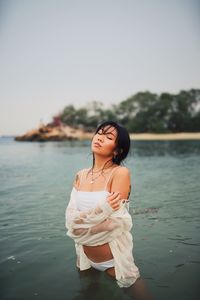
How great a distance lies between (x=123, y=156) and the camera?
309 centimetres

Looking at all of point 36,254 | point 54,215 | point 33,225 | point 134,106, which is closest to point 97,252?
point 36,254

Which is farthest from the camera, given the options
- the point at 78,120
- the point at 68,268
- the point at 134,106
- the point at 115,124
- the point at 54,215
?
the point at 78,120

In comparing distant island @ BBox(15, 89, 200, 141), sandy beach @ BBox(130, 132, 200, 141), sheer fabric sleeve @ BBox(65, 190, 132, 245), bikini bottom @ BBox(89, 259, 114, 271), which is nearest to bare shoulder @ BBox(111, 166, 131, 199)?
sheer fabric sleeve @ BBox(65, 190, 132, 245)

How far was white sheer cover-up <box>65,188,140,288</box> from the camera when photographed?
274 cm

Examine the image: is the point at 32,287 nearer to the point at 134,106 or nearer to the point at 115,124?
the point at 115,124

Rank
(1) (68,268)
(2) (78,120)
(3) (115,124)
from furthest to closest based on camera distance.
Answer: (2) (78,120), (1) (68,268), (3) (115,124)

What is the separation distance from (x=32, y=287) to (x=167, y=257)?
188cm

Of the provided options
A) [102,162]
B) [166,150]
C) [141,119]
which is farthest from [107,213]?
[141,119]

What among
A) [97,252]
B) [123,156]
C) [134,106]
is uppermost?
[134,106]

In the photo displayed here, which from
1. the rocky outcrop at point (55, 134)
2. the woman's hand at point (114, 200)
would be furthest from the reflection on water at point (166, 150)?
the rocky outcrop at point (55, 134)

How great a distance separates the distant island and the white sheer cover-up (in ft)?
140

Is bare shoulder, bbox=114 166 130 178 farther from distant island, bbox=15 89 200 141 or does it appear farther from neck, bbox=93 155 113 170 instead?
distant island, bbox=15 89 200 141

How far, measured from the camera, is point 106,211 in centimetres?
268

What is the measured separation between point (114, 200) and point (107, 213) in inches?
4.8
